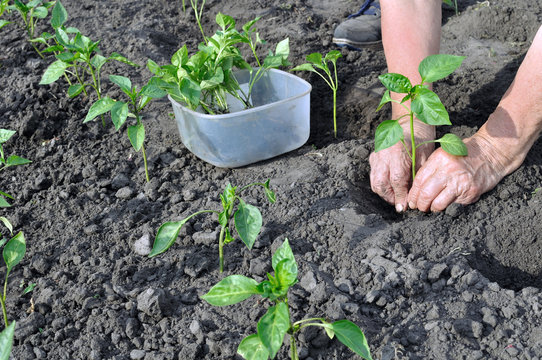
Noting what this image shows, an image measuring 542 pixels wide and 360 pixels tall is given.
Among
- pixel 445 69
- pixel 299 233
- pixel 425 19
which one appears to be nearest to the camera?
pixel 445 69

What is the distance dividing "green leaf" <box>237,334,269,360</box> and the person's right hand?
103 centimetres

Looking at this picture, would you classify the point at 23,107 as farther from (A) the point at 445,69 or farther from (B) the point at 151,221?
(A) the point at 445,69

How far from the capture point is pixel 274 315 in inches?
57.4

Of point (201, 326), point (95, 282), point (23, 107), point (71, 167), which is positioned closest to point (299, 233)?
point (201, 326)

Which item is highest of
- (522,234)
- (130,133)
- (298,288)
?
(130,133)

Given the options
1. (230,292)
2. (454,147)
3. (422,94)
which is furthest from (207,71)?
(230,292)

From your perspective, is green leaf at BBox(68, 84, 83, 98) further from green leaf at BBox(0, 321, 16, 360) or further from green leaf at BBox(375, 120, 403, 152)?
green leaf at BBox(0, 321, 16, 360)

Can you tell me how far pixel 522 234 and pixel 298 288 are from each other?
2.94 ft

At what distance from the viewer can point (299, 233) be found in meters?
2.12

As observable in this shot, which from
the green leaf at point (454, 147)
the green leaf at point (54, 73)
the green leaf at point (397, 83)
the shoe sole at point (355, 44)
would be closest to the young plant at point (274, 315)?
the green leaf at point (397, 83)

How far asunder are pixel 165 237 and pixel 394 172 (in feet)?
3.06

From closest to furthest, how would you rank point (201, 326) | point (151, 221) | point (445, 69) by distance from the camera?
point (201, 326) < point (445, 69) < point (151, 221)

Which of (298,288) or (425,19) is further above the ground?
(425,19)

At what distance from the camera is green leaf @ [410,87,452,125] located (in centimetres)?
193
